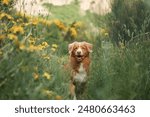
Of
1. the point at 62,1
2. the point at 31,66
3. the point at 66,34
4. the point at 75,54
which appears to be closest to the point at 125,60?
the point at 75,54

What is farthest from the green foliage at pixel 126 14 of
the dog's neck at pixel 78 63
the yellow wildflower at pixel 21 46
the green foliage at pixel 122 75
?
the yellow wildflower at pixel 21 46

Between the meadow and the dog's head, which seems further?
the dog's head

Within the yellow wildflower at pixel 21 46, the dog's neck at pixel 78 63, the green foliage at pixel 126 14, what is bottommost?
the dog's neck at pixel 78 63

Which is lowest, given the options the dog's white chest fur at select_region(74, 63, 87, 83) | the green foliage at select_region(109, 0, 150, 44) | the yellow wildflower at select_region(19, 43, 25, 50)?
the dog's white chest fur at select_region(74, 63, 87, 83)

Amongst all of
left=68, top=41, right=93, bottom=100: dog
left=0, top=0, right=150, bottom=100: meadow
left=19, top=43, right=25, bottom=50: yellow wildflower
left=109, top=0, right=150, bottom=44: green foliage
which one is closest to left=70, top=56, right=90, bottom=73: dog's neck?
left=68, top=41, right=93, bottom=100: dog

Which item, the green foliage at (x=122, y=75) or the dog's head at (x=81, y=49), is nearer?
the green foliage at (x=122, y=75)

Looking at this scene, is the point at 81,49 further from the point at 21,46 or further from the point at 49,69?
the point at 21,46

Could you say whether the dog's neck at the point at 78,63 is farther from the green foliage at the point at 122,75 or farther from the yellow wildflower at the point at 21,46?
the yellow wildflower at the point at 21,46

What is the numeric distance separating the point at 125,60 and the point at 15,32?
196 centimetres

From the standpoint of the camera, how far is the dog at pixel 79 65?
764 cm

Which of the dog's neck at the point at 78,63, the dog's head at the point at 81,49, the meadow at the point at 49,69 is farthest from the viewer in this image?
the dog's neck at the point at 78,63

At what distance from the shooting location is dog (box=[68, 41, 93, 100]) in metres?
7.64

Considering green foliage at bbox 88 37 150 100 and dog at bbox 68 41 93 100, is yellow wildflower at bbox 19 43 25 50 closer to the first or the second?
green foliage at bbox 88 37 150 100

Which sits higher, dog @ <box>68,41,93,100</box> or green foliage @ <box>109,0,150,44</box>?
green foliage @ <box>109,0,150,44</box>
